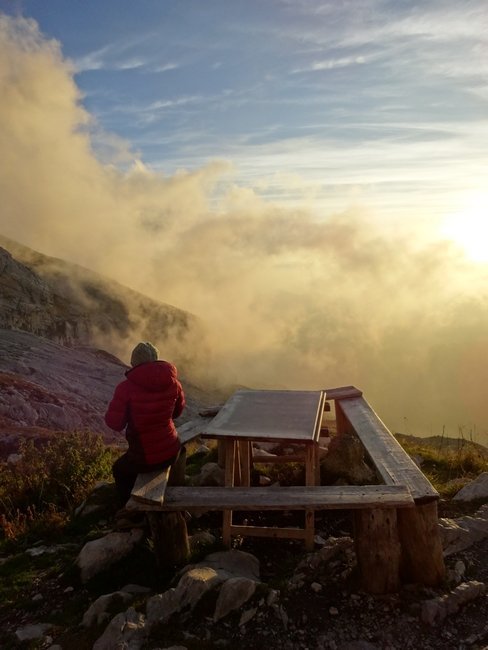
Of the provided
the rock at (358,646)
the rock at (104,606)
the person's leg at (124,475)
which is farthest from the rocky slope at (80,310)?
the rock at (358,646)

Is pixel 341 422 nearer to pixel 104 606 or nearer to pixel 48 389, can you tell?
pixel 104 606

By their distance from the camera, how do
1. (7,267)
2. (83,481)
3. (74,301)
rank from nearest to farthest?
(83,481)
(7,267)
(74,301)

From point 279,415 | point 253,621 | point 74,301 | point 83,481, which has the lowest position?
point 253,621

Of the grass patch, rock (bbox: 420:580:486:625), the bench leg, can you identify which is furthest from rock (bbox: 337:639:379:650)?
the grass patch

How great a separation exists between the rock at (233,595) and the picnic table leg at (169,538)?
927mm

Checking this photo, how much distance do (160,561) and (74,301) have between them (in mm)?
49663

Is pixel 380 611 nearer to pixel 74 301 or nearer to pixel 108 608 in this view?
pixel 108 608

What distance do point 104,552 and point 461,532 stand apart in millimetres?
4243

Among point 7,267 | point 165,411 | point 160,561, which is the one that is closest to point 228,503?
point 160,561

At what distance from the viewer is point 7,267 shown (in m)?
42.8

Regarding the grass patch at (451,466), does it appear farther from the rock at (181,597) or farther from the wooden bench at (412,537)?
the rock at (181,597)

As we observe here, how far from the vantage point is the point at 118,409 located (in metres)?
6.21

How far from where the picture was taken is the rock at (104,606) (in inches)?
195

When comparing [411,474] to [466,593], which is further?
[411,474]
